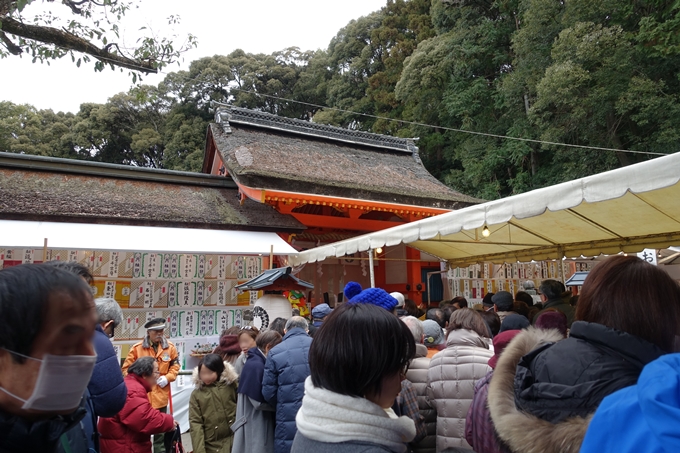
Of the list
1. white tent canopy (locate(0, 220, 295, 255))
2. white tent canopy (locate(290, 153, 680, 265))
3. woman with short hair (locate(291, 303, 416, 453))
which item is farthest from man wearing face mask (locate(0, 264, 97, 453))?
white tent canopy (locate(0, 220, 295, 255))

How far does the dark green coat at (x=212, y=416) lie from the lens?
3643 millimetres

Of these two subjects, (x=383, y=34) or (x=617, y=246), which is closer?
(x=617, y=246)

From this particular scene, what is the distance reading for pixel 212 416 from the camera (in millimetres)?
3686

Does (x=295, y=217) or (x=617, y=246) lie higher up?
(x=295, y=217)

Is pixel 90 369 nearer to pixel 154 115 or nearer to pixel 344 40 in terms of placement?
pixel 344 40

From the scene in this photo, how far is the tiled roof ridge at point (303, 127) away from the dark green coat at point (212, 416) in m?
10.1

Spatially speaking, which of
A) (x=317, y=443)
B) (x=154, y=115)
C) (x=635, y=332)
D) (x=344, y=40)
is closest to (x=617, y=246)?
(x=635, y=332)

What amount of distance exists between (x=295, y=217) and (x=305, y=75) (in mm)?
21389

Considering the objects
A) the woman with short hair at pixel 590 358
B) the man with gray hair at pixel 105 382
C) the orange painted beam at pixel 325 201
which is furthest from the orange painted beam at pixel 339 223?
Answer: the woman with short hair at pixel 590 358

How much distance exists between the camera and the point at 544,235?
7.04m

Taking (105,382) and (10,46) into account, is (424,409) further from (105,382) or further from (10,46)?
(10,46)

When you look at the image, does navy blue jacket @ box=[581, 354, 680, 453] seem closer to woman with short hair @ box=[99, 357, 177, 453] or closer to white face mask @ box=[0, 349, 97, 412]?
white face mask @ box=[0, 349, 97, 412]

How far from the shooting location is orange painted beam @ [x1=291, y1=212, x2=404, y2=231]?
11406 millimetres

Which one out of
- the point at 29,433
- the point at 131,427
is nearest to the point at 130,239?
the point at 131,427
